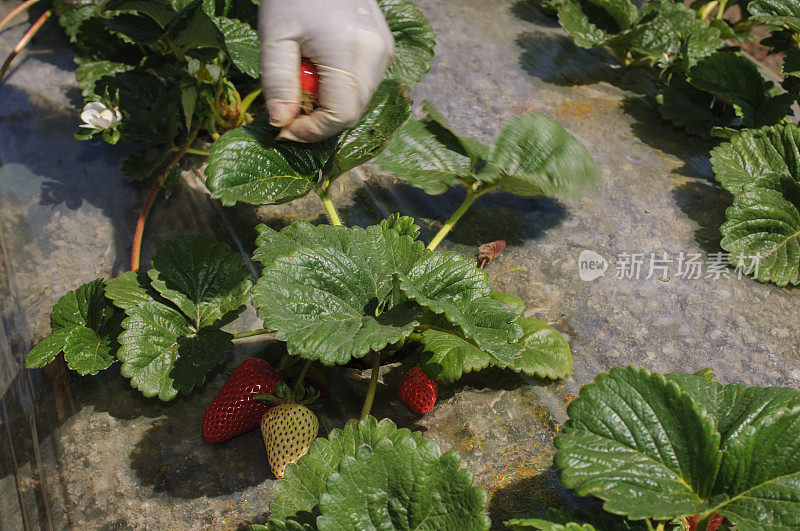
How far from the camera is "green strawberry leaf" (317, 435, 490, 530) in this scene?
103 centimetres

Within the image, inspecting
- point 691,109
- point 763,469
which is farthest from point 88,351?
point 691,109

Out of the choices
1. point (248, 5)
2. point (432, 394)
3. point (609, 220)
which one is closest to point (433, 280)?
point (432, 394)

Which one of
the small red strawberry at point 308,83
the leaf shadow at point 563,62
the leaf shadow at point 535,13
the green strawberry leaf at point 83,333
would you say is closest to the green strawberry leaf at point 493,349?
the small red strawberry at point 308,83

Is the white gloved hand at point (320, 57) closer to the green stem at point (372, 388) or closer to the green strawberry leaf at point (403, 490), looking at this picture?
the green stem at point (372, 388)

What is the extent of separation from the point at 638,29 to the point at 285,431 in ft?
5.99

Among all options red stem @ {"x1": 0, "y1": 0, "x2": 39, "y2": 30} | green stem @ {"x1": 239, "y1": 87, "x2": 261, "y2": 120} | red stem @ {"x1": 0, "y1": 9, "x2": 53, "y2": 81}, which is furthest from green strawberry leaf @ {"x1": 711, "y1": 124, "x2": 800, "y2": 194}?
red stem @ {"x1": 0, "y1": 0, "x2": 39, "y2": 30}

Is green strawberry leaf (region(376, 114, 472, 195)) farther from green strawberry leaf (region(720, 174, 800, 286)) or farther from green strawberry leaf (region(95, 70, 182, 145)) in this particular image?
green strawberry leaf (region(720, 174, 800, 286))

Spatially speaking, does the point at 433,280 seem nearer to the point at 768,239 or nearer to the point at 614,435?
the point at 614,435

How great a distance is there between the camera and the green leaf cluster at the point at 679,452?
3.32ft

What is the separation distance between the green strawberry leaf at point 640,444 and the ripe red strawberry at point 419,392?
33 centimetres

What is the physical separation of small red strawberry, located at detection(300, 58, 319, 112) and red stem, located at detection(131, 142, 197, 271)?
499 millimetres

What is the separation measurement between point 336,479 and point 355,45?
867 mm

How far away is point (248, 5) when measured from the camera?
1963 millimetres

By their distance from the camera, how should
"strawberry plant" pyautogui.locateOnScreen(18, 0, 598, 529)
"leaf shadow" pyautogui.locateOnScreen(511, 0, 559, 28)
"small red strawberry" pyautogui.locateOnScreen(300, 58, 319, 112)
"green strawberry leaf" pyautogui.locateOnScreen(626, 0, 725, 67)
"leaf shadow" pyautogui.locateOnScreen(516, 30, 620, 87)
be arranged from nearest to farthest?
"strawberry plant" pyautogui.locateOnScreen(18, 0, 598, 529) → "small red strawberry" pyautogui.locateOnScreen(300, 58, 319, 112) → "green strawberry leaf" pyautogui.locateOnScreen(626, 0, 725, 67) → "leaf shadow" pyautogui.locateOnScreen(516, 30, 620, 87) → "leaf shadow" pyautogui.locateOnScreen(511, 0, 559, 28)
